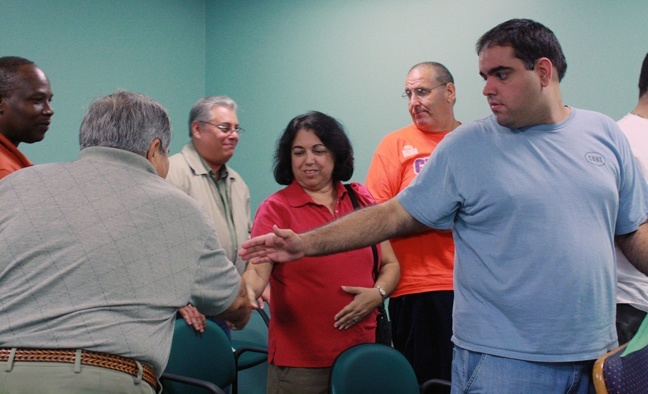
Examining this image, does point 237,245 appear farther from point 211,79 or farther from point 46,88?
point 211,79

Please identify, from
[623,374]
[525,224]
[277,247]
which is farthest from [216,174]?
[623,374]

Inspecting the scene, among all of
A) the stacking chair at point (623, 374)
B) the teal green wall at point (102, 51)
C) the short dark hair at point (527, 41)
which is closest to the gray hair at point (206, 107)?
the teal green wall at point (102, 51)

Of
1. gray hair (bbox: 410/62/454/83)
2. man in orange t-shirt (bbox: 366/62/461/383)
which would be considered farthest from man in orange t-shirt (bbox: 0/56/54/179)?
gray hair (bbox: 410/62/454/83)

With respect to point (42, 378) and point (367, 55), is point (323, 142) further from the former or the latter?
point (367, 55)

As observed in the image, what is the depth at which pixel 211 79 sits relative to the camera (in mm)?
4793

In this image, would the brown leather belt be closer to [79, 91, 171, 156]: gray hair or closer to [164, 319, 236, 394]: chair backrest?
[79, 91, 171, 156]: gray hair

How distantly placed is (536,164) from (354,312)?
981 millimetres

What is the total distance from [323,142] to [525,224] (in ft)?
3.86

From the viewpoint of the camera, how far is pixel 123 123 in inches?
68.8

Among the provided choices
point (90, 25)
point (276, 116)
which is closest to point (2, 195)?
point (90, 25)

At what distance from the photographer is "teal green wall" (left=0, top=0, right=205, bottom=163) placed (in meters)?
3.66

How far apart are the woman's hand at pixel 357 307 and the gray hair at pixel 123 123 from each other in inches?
39.0

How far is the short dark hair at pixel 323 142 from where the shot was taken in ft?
9.00

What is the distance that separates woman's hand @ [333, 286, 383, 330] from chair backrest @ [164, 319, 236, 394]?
0.69 metres
